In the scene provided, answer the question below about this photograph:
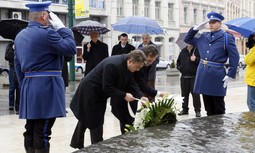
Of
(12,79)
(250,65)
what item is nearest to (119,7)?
(12,79)

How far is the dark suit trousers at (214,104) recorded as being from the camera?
21.9 feet

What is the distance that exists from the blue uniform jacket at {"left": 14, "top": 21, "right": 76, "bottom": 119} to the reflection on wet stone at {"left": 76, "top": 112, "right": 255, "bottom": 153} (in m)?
1.72

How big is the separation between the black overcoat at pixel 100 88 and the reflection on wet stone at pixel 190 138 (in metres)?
1.48

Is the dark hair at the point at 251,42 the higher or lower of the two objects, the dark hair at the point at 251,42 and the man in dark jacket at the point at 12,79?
the higher

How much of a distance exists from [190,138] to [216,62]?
3.85 metres

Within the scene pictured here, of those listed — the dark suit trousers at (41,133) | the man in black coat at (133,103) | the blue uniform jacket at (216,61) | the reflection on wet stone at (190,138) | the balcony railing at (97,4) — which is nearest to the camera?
the reflection on wet stone at (190,138)

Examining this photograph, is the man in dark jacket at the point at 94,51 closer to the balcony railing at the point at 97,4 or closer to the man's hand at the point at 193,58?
the man's hand at the point at 193,58

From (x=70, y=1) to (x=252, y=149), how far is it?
19612mm

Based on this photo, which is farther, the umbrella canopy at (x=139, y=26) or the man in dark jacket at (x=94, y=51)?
the umbrella canopy at (x=139, y=26)

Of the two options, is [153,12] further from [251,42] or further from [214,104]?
[214,104]

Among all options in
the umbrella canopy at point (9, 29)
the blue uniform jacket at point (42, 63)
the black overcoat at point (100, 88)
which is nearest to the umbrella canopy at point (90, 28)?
the umbrella canopy at point (9, 29)

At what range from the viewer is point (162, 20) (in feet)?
160

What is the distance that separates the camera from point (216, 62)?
6684 mm

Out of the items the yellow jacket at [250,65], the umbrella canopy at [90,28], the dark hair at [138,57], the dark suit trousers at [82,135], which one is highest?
the umbrella canopy at [90,28]
